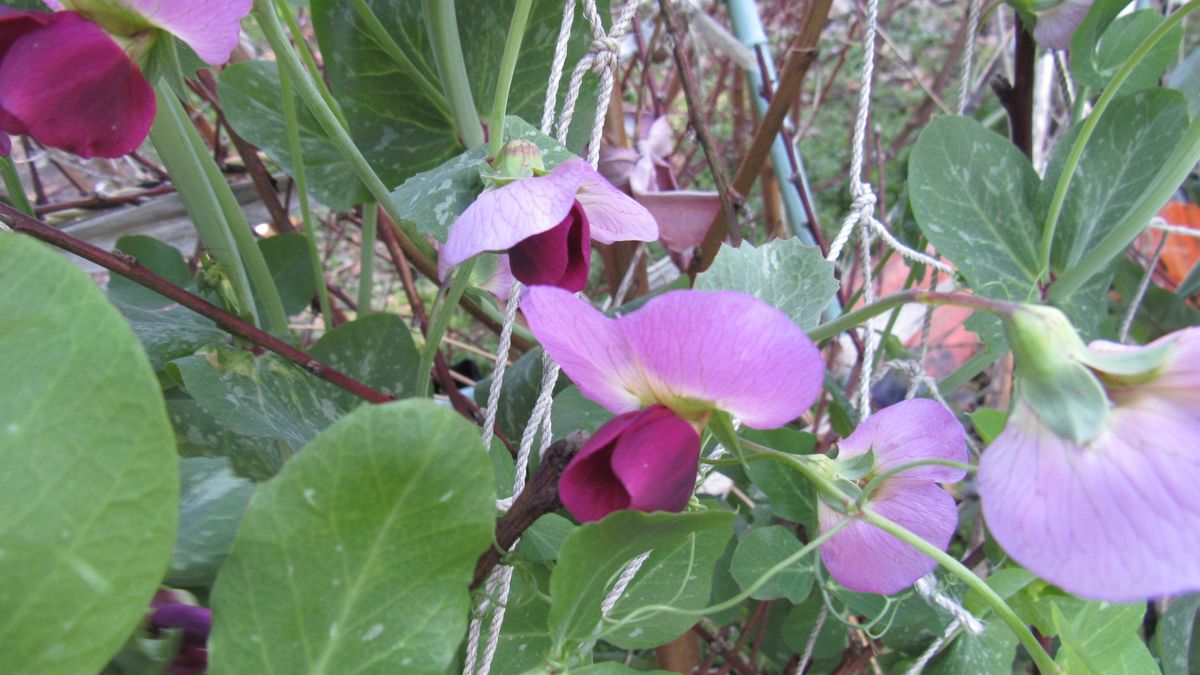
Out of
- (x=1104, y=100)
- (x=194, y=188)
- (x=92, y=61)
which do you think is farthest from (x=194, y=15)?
(x=1104, y=100)

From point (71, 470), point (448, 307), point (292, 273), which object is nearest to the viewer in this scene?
point (71, 470)

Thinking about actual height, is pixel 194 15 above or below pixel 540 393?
above

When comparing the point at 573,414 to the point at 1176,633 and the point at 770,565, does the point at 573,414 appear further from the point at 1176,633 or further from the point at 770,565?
the point at 1176,633

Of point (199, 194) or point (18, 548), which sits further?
point (199, 194)

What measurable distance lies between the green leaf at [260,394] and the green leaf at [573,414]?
13 centimetres

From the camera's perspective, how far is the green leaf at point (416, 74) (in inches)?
23.2

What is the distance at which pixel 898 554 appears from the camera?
41cm

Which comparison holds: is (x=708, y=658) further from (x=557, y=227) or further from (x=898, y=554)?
(x=557, y=227)

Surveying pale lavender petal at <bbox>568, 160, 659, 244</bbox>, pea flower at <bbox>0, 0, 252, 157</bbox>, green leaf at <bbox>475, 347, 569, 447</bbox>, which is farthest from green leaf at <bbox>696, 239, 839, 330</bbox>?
pea flower at <bbox>0, 0, 252, 157</bbox>

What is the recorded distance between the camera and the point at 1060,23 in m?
0.67

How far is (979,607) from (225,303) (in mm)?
492

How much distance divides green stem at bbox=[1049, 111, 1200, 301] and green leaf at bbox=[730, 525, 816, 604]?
0.27m

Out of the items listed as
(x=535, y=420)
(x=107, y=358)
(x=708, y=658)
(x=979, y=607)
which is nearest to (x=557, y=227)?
(x=535, y=420)

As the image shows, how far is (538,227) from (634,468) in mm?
110
